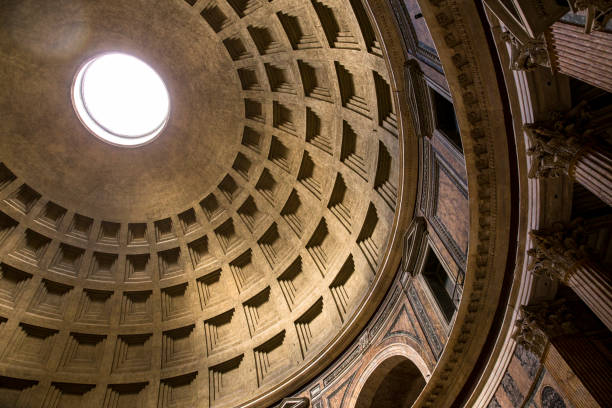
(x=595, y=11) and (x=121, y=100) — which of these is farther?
(x=121, y=100)

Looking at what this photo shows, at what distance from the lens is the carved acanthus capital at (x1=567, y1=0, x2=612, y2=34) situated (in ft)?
14.6

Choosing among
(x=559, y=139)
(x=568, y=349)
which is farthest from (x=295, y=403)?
(x=559, y=139)

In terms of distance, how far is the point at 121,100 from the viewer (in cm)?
2442

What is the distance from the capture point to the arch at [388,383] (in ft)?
40.8

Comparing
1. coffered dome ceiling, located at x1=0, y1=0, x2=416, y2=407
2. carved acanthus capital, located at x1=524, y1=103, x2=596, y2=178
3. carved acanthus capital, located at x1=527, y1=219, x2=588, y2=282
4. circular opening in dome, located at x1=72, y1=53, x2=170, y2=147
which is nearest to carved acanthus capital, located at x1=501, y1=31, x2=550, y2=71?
carved acanthus capital, located at x1=524, y1=103, x2=596, y2=178

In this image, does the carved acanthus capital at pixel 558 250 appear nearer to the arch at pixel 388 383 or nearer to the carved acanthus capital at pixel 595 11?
the carved acanthus capital at pixel 595 11

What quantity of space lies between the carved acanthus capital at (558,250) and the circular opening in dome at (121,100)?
17.6 metres

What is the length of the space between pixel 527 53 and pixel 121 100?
2308 centimetres

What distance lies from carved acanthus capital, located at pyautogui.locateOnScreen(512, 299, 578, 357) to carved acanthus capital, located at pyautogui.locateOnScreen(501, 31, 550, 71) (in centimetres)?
390

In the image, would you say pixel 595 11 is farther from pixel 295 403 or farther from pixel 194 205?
pixel 194 205

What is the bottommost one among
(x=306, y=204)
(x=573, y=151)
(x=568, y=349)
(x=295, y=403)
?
(x=568, y=349)

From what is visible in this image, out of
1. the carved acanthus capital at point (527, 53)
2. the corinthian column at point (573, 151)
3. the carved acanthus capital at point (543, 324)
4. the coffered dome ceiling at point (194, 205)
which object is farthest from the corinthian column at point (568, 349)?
the coffered dome ceiling at point (194, 205)

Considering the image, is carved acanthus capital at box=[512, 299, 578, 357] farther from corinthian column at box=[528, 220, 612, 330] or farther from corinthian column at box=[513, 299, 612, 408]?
corinthian column at box=[528, 220, 612, 330]

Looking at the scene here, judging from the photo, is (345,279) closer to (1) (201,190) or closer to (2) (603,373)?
(1) (201,190)
